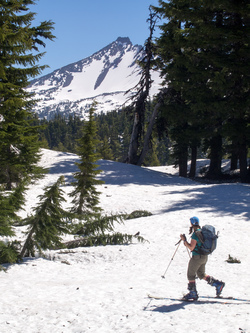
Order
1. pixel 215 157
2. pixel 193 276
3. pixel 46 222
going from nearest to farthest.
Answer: pixel 193 276 → pixel 46 222 → pixel 215 157

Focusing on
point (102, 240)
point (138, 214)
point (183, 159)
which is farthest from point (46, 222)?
point (183, 159)

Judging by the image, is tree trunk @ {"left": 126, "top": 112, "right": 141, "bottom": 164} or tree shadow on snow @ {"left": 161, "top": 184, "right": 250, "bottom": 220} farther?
tree trunk @ {"left": 126, "top": 112, "right": 141, "bottom": 164}

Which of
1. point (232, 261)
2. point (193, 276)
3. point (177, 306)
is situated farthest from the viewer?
point (232, 261)

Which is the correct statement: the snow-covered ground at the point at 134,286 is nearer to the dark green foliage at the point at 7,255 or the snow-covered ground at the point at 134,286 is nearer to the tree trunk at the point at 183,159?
the dark green foliage at the point at 7,255

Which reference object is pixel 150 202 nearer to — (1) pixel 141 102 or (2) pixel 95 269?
(2) pixel 95 269

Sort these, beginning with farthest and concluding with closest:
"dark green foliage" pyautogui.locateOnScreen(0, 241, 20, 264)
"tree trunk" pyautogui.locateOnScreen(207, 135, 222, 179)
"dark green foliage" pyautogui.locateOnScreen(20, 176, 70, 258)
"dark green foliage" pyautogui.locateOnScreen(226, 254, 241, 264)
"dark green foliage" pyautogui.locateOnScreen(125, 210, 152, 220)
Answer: "tree trunk" pyautogui.locateOnScreen(207, 135, 222, 179)
"dark green foliage" pyautogui.locateOnScreen(125, 210, 152, 220)
"dark green foliage" pyautogui.locateOnScreen(226, 254, 241, 264)
"dark green foliage" pyautogui.locateOnScreen(20, 176, 70, 258)
"dark green foliage" pyautogui.locateOnScreen(0, 241, 20, 264)

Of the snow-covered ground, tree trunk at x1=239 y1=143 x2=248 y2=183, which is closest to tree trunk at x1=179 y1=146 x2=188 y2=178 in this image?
tree trunk at x1=239 y1=143 x2=248 y2=183

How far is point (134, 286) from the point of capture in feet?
19.7

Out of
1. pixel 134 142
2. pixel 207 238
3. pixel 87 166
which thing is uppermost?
pixel 134 142

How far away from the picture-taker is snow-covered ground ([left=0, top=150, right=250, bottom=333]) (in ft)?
13.9

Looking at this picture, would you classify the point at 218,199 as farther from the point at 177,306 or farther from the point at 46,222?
the point at 177,306

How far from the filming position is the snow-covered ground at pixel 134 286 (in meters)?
4.24

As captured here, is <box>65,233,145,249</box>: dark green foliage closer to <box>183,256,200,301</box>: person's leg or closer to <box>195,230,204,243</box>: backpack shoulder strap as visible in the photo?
<box>183,256,200,301</box>: person's leg

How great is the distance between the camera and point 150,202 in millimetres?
15703
